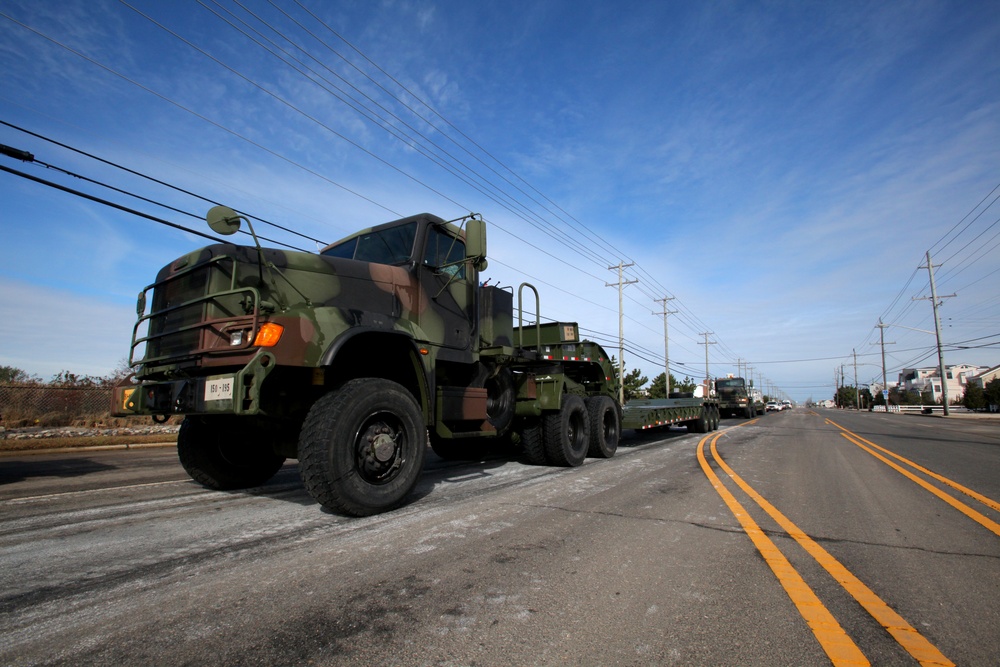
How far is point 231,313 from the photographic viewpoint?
4.09 meters

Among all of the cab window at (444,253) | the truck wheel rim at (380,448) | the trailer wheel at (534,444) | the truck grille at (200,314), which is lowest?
the trailer wheel at (534,444)

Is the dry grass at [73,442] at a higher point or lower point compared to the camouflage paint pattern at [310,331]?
lower

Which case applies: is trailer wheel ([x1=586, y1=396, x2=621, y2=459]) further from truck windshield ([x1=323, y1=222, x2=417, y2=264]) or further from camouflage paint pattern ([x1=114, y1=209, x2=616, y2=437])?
truck windshield ([x1=323, y1=222, x2=417, y2=264])

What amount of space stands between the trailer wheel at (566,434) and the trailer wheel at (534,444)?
8 cm

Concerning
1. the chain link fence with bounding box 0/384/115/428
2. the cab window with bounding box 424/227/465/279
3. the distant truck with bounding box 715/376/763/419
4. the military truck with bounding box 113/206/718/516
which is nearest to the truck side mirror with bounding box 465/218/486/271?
the military truck with bounding box 113/206/718/516

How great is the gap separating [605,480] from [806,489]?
7.32ft

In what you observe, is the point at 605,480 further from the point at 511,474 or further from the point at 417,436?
the point at 417,436

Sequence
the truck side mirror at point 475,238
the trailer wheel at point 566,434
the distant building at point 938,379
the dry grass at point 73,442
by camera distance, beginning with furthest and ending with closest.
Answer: the distant building at point 938,379
the dry grass at point 73,442
the trailer wheel at point 566,434
the truck side mirror at point 475,238

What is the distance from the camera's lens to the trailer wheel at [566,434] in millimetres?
7320

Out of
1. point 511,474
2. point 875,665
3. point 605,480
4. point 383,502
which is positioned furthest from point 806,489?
point 383,502

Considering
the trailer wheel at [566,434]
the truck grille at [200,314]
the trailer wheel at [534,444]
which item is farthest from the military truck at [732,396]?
the truck grille at [200,314]

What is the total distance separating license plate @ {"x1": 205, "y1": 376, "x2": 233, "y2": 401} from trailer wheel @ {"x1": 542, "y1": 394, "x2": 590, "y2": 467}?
4824mm

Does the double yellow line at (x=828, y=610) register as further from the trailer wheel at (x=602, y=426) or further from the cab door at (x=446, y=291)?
the trailer wheel at (x=602, y=426)

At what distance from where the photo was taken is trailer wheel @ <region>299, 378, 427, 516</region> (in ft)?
12.2
